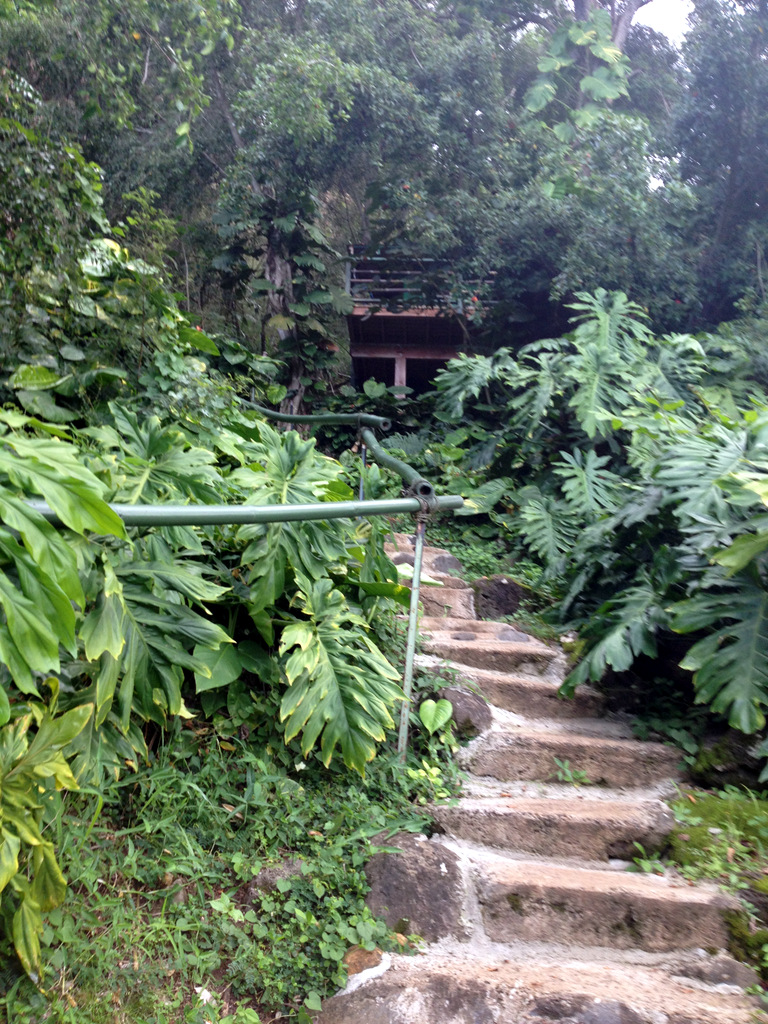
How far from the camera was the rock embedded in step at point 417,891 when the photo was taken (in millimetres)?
2041

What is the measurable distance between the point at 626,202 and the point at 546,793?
717 cm

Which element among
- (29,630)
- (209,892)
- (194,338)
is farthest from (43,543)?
(194,338)

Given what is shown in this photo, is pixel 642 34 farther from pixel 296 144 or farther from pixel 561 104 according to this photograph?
pixel 296 144

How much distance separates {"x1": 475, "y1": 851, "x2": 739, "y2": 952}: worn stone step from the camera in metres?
2.07

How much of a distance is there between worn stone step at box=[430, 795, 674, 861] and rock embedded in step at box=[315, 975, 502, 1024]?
59cm

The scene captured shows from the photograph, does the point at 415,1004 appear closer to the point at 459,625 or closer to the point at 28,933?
the point at 28,933

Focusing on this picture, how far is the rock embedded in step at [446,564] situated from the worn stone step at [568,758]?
2.27m

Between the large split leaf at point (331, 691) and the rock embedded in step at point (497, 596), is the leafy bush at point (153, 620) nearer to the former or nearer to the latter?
the large split leaf at point (331, 691)

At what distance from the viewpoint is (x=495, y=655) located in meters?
3.47

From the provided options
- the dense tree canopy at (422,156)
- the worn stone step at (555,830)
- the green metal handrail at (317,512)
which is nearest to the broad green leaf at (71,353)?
the green metal handrail at (317,512)

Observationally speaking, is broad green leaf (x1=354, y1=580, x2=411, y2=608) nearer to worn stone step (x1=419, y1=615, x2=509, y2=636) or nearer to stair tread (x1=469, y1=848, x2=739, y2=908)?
stair tread (x1=469, y1=848, x2=739, y2=908)

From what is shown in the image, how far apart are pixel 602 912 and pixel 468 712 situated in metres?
0.89

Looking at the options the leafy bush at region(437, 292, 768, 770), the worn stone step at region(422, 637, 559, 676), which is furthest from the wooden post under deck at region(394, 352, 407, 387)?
the worn stone step at region(422, 637, 559, 676)

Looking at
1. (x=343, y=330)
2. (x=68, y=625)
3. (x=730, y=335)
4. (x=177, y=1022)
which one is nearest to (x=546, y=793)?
(x=177, y=1022)
